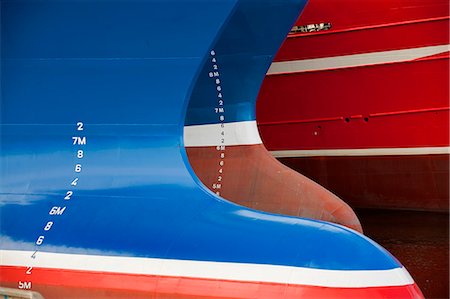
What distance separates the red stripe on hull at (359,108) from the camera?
5305 millimetres

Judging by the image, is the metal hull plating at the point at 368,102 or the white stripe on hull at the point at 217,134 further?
the metal hull plating at the point at 368,102

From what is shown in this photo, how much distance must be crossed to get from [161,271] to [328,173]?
3.25 meters

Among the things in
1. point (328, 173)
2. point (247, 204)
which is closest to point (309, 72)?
point (328, 173)

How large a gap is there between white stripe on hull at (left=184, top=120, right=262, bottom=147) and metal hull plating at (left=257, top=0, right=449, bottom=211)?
2.17 meters

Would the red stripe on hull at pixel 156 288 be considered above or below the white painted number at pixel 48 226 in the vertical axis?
below

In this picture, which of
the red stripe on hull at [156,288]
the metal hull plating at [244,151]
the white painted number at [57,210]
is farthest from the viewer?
the metal hull plating at [244,151]

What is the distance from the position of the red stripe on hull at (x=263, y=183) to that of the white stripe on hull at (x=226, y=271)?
33.3 inches

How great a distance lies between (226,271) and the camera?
268 centimetres

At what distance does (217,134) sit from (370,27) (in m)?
2.32

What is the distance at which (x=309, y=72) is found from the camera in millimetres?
5582

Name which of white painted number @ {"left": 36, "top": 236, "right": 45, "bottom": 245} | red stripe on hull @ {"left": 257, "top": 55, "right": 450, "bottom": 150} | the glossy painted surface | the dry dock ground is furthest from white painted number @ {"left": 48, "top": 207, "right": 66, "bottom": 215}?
red stripe on hull @ {"left": 257, "top": 55, "right": 450, "bottom": 150}

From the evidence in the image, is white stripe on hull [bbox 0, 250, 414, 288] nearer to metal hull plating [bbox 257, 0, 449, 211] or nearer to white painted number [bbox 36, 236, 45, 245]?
white painted number [bbox 36, 236, 45, 245]

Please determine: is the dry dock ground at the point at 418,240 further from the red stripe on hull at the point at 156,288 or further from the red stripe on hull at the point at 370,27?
the red stripe on hull at the point at 156,288

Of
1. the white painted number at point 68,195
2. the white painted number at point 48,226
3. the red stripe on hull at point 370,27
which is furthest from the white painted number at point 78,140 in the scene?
the red stripe on hull at point 370,27
